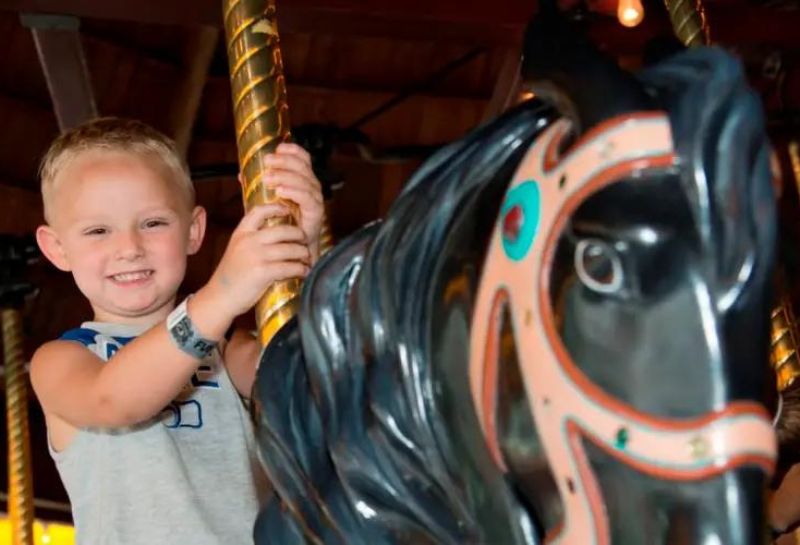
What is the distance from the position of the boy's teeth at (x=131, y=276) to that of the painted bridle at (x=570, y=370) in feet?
1.71

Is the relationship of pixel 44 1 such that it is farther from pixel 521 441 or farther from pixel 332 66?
pixel 521 441

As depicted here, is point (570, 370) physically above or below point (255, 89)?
below

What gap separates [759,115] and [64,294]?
520 cm

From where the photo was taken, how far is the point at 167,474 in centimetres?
111

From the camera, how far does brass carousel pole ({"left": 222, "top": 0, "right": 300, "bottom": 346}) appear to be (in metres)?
1.08

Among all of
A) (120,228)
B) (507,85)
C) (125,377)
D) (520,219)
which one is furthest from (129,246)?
(507,85)

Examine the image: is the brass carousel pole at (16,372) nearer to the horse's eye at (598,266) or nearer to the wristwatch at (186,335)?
the wristwatch at (186,335)

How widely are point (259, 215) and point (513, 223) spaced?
0.40 metres

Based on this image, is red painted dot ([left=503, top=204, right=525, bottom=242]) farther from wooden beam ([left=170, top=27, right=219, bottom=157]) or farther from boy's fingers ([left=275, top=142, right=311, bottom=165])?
wooden beam ([left=170, top=27, right=219, bottom=157])

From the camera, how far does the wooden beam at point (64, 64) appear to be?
3123 mm

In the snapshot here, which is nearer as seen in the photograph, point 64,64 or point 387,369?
point 387,369

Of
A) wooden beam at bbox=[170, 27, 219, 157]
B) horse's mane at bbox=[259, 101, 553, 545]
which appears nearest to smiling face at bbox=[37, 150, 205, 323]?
horse's mane at bbox=[259, 101, 553, 545]

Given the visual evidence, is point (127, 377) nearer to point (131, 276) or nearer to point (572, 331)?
point (131, 276)

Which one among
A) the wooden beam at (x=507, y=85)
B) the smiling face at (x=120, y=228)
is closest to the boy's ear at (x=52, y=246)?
the smiling face at (x=120, y=228)
